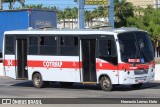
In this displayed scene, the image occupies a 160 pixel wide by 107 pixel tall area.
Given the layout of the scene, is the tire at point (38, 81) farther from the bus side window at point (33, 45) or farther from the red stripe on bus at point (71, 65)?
the bus side window at point (33, 45)

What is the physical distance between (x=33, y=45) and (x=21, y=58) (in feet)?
3.45

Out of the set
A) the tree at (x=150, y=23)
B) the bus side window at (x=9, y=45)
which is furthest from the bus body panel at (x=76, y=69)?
the tree at (x=150, y=23)

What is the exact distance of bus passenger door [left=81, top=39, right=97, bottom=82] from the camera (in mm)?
22719

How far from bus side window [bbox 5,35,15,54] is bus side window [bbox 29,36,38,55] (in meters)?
1.06

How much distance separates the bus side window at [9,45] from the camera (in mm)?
25594

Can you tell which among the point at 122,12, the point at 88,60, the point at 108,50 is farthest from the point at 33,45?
the point at 122,12

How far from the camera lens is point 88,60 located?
899 inches

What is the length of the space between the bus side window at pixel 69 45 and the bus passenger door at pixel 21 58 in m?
2.39

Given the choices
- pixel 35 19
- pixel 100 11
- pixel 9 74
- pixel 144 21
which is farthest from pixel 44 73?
pixel 100 11

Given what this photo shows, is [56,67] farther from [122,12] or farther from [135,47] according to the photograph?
[122,12]

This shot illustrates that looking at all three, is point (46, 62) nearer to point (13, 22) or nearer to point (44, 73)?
point (44, 73)

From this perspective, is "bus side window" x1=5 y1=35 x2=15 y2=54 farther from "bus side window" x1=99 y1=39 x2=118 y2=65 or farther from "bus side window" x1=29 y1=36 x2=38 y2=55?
"bus side window" x1=99 y1=39 x2=118 y2=65

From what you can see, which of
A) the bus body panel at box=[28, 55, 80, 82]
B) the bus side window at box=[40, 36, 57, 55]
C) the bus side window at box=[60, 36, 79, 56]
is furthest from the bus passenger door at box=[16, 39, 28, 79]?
the bus side window at box=[60, 36, 79, 56]

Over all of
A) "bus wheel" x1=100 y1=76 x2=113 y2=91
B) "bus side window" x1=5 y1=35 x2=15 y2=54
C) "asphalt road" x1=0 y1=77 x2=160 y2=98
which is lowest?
→ "asphalt road" x1=0 y1=77 x2=160 y2=98
